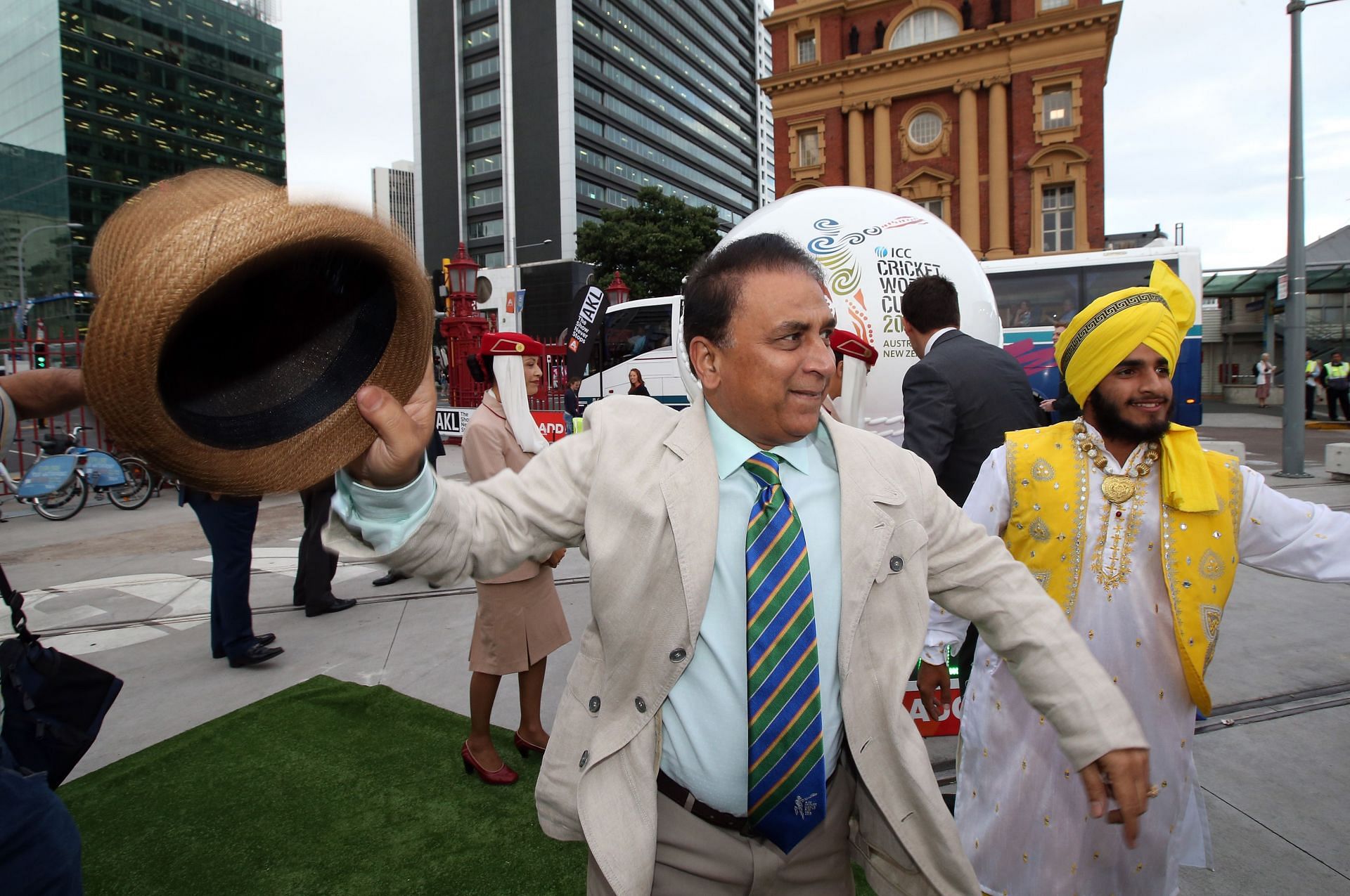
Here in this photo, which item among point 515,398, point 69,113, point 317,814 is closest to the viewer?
point 317,814

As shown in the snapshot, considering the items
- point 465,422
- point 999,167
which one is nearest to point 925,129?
point 999,167

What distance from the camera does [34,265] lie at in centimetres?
4825

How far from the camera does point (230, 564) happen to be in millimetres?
4418

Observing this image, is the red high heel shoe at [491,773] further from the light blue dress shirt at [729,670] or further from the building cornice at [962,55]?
the building cornice at [962,55]

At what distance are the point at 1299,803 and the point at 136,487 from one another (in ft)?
44.2

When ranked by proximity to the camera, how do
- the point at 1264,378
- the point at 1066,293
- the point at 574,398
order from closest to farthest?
the point at 1066,293
the point at 574,398
the point at 1264,378

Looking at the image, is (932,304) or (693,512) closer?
(693,512)

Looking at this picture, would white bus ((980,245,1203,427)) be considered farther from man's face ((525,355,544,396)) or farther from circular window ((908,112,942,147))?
circular window ((908,112,942,147))

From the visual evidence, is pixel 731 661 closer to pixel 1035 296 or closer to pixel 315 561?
pixel 315 561

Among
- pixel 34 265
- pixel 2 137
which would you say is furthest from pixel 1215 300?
pixel 2 137

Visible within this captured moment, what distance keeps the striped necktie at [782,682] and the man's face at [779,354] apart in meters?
0.23

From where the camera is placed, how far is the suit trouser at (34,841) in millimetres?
1376

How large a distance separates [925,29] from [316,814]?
1312 inches

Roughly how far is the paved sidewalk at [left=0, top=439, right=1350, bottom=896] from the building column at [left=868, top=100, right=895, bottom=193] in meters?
26.0
